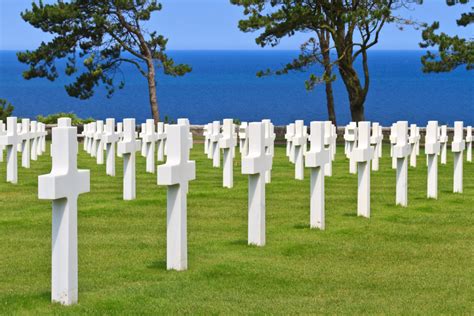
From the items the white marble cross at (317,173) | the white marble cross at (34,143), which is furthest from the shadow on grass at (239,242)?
the white marble cross at (34,143)

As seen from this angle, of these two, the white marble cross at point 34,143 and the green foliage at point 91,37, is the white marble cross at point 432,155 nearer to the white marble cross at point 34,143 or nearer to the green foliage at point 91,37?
the white marble cross at point 34,143

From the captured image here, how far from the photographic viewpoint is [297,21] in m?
34.7

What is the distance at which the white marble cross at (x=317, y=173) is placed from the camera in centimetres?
1227

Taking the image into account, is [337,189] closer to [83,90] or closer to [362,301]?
[362,301]

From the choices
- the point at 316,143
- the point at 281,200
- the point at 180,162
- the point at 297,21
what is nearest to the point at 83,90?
the point at 297,21

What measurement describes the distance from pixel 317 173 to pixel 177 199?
314cm

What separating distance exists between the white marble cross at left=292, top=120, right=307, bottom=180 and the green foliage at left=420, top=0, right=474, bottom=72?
560 inches

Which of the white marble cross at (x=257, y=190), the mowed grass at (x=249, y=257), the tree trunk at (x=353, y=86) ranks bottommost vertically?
the mowed grass at (x=249, y=257)

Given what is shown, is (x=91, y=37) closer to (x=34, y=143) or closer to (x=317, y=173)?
(x=34, y=143)

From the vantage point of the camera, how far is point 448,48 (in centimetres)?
3478

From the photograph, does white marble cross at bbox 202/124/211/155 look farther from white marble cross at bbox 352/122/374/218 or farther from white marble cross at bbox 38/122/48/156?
white marble cross at bbox 352/122/374/218

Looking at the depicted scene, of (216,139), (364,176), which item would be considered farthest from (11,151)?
(364,176)

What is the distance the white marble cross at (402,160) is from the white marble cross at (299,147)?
4.46m

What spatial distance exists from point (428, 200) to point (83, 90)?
88.3ft
